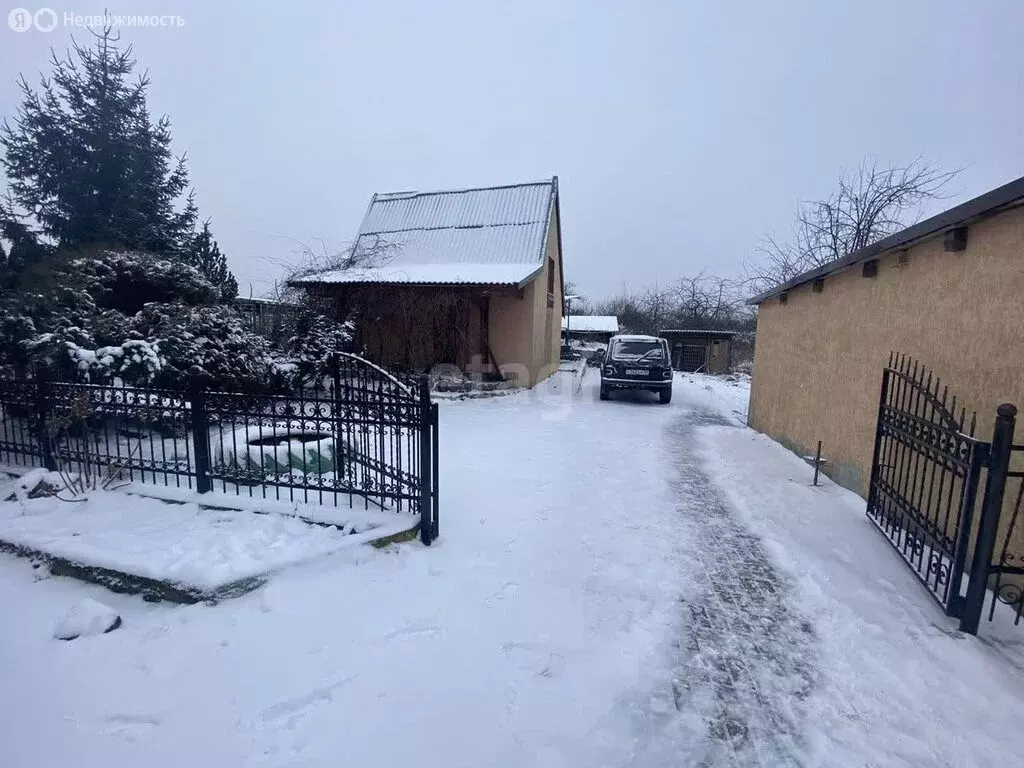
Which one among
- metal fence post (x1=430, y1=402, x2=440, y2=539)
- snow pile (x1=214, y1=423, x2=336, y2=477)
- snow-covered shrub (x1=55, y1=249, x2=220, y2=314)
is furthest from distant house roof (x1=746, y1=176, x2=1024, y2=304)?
snow-covered shrub (x1=55, y1=249, x2=220, y2=314)

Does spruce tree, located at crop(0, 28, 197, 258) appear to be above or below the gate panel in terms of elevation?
above

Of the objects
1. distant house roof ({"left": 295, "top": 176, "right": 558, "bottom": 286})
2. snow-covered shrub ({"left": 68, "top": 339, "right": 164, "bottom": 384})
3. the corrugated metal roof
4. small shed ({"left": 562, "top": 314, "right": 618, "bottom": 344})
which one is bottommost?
snow-covered shrub ({"left": 68, "top": 339, "right": 164, "bottom": 384})

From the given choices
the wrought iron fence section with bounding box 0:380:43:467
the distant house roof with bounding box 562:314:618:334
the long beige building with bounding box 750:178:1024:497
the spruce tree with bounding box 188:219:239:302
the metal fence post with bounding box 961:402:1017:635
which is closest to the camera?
the metal fence post with bounding box 961:402:1017:635

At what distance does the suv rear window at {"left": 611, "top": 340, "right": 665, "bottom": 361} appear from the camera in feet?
42.8

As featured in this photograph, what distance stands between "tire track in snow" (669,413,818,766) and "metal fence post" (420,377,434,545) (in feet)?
6.82

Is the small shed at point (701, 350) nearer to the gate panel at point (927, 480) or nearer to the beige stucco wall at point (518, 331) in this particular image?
the beige stucco wall at point (518, 331)

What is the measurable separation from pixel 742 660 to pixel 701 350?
24837 mm

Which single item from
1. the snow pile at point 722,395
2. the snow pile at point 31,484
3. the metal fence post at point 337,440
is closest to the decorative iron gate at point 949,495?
the metal fence post at point 337,440

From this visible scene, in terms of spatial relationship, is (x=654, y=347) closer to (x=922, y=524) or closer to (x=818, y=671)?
(x=922, y=524)

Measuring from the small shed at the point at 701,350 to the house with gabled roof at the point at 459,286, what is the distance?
39.0ft

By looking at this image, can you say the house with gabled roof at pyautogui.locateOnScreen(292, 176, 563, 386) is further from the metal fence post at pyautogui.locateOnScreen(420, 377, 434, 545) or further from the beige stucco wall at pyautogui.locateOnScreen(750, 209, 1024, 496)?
the metal fence post at pyautogui.locateOnScreen(420, 377, 434, 545)

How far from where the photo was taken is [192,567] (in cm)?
319

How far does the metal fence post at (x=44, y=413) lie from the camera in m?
4.80

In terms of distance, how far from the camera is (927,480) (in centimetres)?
424
